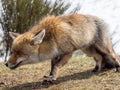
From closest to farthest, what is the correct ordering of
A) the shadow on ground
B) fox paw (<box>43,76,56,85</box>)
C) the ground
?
1. the ground
2. fox paw (<box>43,76,56,85</box>)
3. the shadow on ground

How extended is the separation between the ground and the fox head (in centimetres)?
56

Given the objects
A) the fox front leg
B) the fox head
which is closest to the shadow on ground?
the fox front leg

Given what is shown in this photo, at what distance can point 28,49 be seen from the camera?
26.8 feet

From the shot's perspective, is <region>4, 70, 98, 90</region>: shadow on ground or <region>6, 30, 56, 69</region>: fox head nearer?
<region>6, 30, 56, 69</region>: fox head

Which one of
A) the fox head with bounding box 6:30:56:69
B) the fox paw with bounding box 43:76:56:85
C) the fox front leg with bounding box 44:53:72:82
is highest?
the fox head with bounding box 6:30:56:69

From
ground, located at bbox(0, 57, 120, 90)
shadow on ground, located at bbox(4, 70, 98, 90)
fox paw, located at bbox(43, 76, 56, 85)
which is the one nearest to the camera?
ground, located at bbox(0, 57, 120, 90)

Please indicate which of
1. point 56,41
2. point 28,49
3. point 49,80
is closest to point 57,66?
point 49,80

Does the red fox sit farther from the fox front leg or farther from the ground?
the ground

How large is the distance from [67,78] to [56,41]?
881 millimetres

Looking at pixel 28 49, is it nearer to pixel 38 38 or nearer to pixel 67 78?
pixel 38 38

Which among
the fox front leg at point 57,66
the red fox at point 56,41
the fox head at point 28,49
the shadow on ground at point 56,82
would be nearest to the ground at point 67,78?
the shadow on ground at point 56,82

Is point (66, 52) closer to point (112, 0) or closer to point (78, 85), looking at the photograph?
point (78, 85)

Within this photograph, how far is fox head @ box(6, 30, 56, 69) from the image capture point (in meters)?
8.10

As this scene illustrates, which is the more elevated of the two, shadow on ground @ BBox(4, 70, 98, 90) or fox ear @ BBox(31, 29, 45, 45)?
fox ear @ BBox(31, 29, 45, 45)
